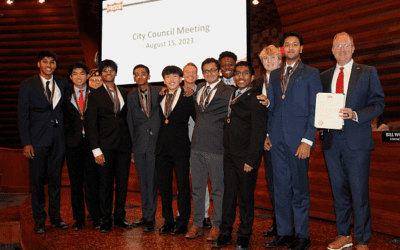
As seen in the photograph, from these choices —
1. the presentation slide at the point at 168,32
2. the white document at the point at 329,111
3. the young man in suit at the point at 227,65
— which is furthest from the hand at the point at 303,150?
the presentation slide at the point at 168,32

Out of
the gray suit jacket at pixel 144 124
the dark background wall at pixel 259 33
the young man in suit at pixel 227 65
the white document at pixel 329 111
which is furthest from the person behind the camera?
the dark background wall at pixel 259 33

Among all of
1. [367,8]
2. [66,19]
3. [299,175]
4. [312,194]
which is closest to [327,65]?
[367,8]

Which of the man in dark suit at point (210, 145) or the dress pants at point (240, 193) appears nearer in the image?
the dress pants at point (240, 193)

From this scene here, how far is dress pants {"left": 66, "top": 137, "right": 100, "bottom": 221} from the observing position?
340 centimetres

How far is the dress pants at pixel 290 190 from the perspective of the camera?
261 cm

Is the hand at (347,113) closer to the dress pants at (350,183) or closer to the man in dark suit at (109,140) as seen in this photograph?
the dress pants at (350,183)

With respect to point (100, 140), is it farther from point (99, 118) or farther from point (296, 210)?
point (296, 210)

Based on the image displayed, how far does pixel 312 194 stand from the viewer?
151 inches

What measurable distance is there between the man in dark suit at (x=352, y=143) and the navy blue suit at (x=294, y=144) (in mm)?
263

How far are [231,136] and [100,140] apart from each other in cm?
→ 140

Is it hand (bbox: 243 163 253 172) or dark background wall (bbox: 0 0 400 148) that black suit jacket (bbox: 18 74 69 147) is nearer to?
hand (bbox: 243 163 253 172)

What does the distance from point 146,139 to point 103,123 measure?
1.56 ft

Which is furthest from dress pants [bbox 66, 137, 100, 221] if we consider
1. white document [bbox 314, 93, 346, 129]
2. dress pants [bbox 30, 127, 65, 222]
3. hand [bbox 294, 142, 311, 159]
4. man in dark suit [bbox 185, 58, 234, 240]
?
white document [bbox 314, 93, 346, 129]

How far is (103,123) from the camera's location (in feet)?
10.9
